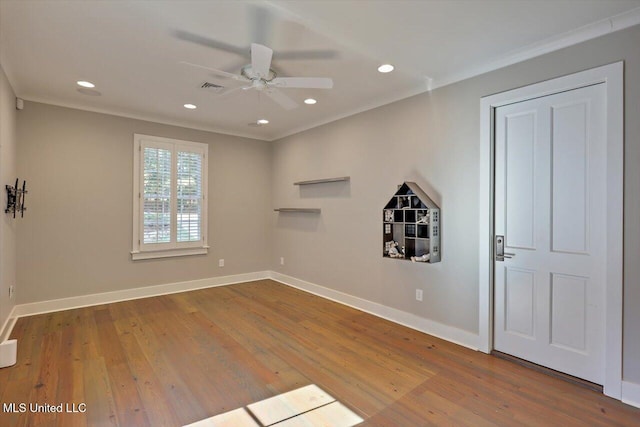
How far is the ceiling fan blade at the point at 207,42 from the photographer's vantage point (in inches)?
100.0

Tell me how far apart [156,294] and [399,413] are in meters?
4.14

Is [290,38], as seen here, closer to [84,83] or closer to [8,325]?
[84,83]

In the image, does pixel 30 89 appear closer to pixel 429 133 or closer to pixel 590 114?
pixel 429 133

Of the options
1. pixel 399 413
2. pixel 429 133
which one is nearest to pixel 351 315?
pixel 399 413

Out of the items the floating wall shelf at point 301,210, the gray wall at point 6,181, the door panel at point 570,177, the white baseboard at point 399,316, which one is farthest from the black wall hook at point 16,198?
the door panel at point 570,177

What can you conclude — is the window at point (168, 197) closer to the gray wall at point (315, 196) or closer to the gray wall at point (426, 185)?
the gray wall at point (315, 196)

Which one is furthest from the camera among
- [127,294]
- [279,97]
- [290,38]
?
[127,294]

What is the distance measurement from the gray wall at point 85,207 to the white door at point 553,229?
4360 millimetres

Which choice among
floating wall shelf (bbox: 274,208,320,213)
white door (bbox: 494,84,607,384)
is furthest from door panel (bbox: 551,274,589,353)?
floating wall shelf (bbox: 274,208,320,213)

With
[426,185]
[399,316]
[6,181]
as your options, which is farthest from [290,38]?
[6,181]

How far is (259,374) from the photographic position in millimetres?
2643

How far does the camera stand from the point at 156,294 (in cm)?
494

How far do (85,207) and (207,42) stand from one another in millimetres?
3179

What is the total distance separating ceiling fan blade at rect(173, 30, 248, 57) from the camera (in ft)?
8.33
